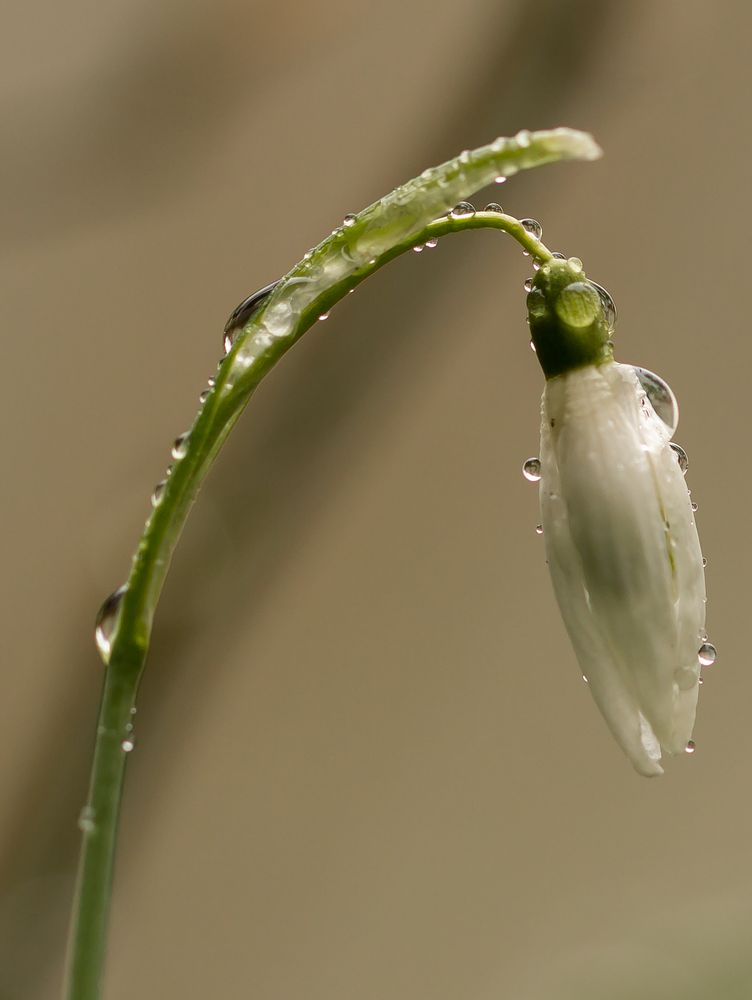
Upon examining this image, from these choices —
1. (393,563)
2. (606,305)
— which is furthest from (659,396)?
(393,563)

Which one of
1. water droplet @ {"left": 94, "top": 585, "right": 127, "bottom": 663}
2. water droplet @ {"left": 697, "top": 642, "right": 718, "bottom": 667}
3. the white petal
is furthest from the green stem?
water droplet @ {"left": 697, "top": 642, "right": 718, "bottom": 667}

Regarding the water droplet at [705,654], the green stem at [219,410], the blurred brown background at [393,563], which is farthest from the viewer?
the blurred brown background at [393,563]

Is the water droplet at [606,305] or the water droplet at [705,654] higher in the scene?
the water droplet at [606,305]

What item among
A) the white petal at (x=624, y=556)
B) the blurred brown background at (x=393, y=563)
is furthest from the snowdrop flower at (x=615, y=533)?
the blurred brown background at (x=393, y=563)

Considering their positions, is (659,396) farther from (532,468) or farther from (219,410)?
(219,410)

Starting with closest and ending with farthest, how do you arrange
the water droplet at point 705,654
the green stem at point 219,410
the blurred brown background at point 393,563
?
the green stem at point 219,410 → the water droplet at point 705,654 → the blurred brown background at point 393,563

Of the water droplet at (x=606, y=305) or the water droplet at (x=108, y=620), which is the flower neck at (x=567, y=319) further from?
the water droplet at (x=108, y=620)

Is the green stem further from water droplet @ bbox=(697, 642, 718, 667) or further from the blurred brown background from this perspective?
the blurred brown background
